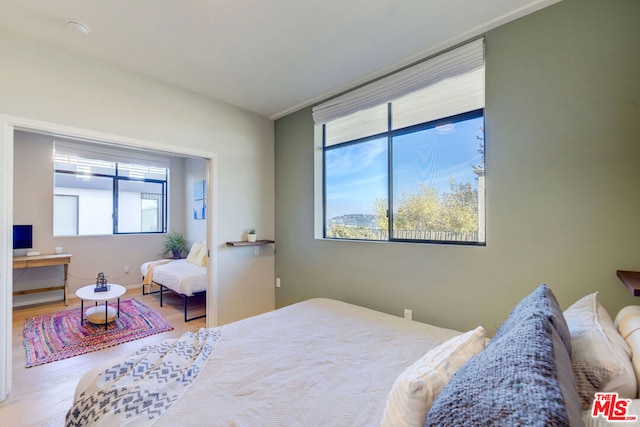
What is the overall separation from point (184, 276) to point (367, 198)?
269 cm

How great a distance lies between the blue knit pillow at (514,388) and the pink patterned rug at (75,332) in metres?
3.51

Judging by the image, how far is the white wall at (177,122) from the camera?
208 centimetres

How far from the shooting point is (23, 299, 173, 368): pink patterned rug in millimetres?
2734

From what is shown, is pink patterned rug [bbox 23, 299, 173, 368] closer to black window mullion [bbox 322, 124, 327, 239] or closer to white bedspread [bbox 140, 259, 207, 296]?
white bedspread [bbox 140, 259, 207, 296]

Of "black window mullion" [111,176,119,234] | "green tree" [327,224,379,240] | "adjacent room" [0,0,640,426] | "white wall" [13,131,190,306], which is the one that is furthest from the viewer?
"black window mullion" [111,176,119,234]

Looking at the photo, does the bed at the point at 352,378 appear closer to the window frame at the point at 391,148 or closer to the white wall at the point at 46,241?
the window frame at the point at 391,148

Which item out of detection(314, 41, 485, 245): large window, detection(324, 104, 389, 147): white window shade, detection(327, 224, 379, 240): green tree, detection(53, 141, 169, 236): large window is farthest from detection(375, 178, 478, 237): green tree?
detection(53, 141, 169, 236): large window

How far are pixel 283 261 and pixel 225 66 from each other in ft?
7.46

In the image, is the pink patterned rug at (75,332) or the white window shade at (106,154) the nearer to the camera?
the pink patterned rug at (75,332)

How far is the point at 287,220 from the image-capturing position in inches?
140

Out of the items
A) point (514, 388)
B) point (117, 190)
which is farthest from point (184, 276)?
point (514, 388)

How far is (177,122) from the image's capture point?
2846 millimetres

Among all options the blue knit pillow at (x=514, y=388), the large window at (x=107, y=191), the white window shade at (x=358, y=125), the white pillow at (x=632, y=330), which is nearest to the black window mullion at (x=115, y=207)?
the large window at (x=107, y=191)

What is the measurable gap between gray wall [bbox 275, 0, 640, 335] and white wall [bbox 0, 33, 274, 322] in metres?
1.98
